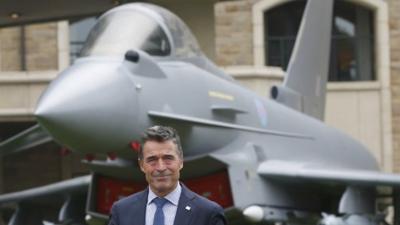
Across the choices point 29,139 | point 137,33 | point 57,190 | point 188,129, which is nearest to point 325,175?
point 188,129

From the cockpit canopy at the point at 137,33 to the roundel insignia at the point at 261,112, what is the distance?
137 cm

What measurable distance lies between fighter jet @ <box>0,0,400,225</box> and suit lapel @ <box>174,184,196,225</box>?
609 centimetres

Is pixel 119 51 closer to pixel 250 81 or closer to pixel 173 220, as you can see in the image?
pixel 173 220

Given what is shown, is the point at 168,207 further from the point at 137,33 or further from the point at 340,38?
the point at 340,38

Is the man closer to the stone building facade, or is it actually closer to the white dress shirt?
the white dress shirt

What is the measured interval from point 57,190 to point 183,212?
10370 mm

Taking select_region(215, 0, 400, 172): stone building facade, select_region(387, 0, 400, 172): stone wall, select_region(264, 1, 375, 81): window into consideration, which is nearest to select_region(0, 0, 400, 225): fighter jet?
select_region(215, 0, 400, 172): stone building facade

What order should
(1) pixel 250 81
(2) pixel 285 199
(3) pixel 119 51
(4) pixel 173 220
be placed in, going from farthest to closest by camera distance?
(1) pixel 250 81
(2) pixel 285 199
(3) pixel 119 51
(4) pixel 173 220

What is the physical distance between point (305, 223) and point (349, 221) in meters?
1.07

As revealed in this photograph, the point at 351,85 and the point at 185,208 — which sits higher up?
the point at 185,208

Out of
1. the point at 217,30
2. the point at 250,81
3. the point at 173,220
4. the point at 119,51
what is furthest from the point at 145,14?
the point at 217,30

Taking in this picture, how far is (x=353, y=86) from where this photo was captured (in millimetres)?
24078

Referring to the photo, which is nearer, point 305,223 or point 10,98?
point 305,223

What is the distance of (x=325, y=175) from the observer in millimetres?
11641
